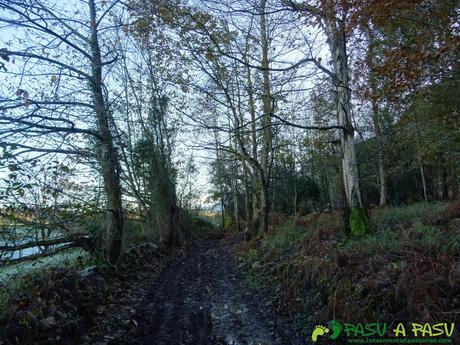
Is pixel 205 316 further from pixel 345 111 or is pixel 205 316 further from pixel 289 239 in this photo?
pixel 345 111

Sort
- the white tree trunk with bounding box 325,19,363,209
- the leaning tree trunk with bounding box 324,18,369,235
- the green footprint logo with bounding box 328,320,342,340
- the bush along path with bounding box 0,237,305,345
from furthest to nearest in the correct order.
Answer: the white tree trunk with bounding box 325,19,363,209
the leaning tree trunk with bounding box 324,18,369,235
the bush along path with bounding box 0,237,305,345
the green footprint logo with bounding box 328,320,342,340

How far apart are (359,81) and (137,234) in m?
10.6

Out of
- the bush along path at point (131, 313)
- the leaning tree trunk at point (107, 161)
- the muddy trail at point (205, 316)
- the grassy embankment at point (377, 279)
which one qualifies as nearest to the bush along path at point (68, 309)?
the bush along path at point (131, 313)

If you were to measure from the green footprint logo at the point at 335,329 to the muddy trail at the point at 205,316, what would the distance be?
0.46m

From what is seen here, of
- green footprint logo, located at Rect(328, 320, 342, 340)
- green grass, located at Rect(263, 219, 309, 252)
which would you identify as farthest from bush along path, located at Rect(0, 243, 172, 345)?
green grass, located at Rect(263, 219, 309, 252)

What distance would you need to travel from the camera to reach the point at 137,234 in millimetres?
13031

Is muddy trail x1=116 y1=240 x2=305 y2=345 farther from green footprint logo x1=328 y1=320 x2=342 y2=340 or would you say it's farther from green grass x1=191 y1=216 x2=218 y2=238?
green grass x1=191 y1=216 x2=218 y2=238

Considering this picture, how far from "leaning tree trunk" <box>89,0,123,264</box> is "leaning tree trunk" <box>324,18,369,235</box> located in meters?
5.90

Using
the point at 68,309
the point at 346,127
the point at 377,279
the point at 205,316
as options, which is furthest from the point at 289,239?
the point at 68,309

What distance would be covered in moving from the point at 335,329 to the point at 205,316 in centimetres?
228

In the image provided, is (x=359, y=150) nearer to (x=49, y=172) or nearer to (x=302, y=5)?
(x=302, y=5)

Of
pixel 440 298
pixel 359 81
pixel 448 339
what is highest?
pixel 359 81

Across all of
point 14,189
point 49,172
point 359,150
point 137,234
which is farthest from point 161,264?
point 359,150

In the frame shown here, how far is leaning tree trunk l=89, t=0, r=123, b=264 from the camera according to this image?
7.69m
